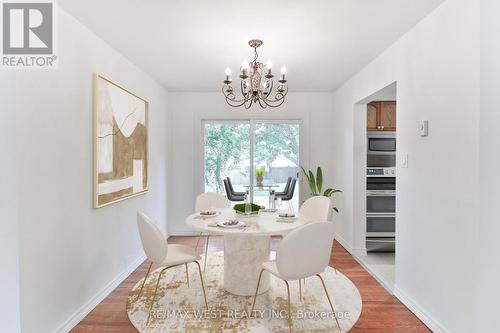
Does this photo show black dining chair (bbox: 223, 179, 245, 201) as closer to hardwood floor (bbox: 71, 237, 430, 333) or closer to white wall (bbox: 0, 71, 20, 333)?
hardwood floor (bbox: 71, 237, 430, 333)

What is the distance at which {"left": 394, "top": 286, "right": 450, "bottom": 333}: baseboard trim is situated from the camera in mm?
2130

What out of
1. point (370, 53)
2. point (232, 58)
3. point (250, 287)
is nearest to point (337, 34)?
point (370, 53)

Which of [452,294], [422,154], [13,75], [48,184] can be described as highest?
[13,75]

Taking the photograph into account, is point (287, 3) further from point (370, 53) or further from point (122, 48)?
point (122, 48)

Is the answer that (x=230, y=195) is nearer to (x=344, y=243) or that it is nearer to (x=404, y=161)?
(x=344, y=243)

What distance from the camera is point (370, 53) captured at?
3.08 metres

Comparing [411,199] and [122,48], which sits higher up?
[122,48]

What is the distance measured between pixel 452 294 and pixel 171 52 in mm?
3180

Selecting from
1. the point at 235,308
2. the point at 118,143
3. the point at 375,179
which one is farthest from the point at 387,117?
the point at 118,143

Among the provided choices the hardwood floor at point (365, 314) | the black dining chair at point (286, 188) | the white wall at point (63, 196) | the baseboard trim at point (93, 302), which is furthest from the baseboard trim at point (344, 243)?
the white wall at point (63, 196)

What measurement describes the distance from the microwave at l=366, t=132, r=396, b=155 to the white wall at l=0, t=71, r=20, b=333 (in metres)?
3.75

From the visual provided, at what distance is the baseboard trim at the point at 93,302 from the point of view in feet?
7.08
